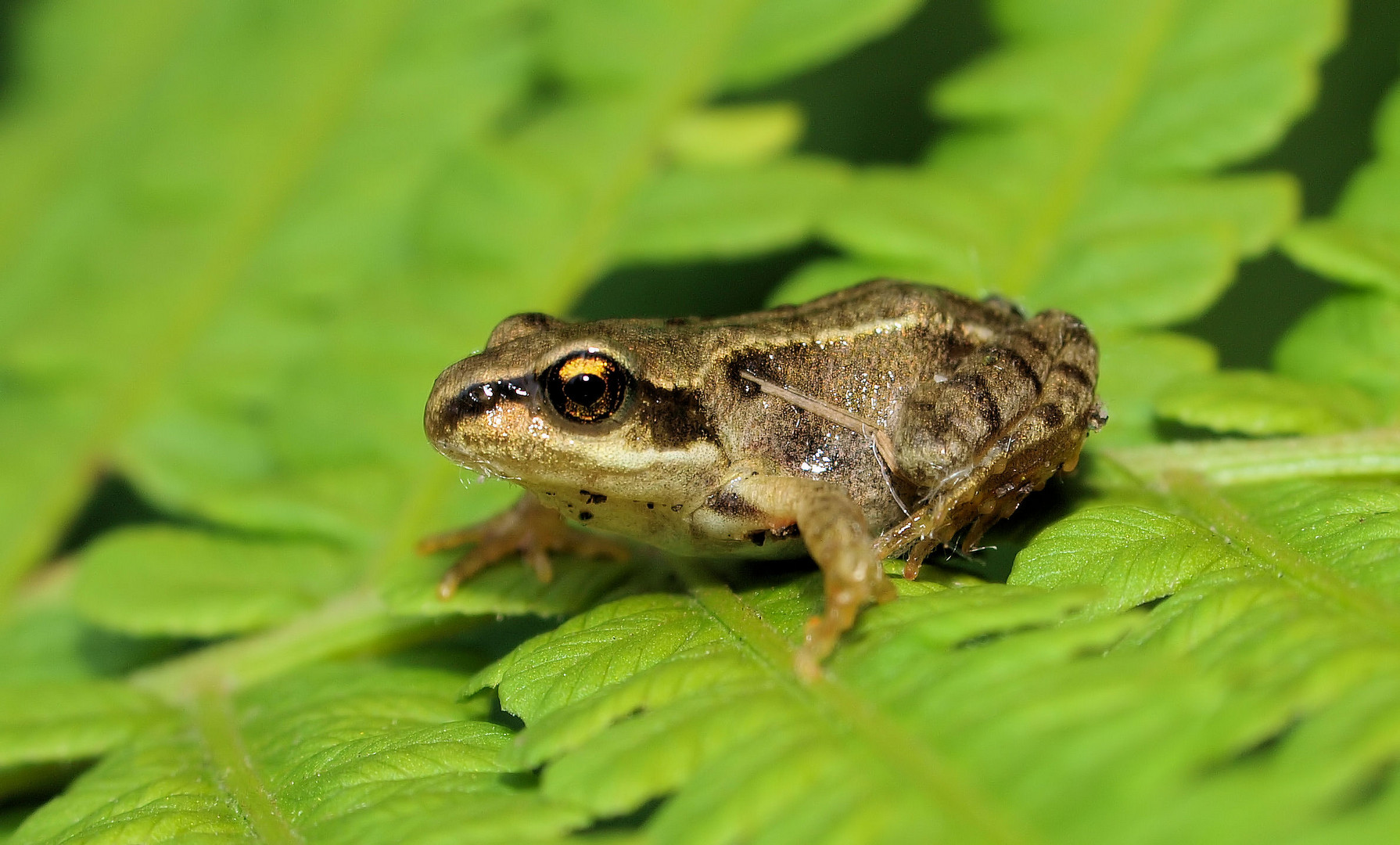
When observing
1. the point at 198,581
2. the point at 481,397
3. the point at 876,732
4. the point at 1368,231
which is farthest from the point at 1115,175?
the point at 198,581

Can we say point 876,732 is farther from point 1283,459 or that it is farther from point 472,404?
point 1283,459

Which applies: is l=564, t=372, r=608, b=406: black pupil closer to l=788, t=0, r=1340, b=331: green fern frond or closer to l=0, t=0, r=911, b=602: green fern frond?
l=0, t=0, r=911, b=602: green fern frond

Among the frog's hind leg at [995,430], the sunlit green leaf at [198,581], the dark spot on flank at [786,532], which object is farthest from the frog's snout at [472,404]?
the frog's hind leg at [995,430]

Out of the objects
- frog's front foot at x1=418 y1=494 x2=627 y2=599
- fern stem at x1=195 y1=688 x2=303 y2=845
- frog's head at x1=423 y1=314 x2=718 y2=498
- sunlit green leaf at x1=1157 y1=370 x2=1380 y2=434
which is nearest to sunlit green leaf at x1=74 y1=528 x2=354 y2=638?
fern stem at x1=195 y1=688 x2=303 y2=845

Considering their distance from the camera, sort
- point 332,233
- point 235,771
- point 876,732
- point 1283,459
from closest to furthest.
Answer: point 876,732 < point 235,771 < point 1283,459 < point 332,233

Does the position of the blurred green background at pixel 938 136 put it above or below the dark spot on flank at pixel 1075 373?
above

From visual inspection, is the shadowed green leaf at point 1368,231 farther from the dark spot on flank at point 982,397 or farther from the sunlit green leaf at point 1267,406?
the dark spot on flank at point 982,397

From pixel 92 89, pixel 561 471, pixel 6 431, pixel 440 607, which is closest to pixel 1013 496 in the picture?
pixel 561 471
